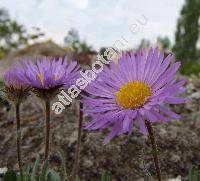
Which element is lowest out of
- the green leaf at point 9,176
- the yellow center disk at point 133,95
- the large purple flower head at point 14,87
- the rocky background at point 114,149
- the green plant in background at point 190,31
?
the green leaf at point 9,176

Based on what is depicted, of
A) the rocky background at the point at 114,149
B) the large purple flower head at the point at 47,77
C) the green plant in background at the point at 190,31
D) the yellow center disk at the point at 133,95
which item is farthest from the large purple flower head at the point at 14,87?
the green plant in background at the point at 190,31

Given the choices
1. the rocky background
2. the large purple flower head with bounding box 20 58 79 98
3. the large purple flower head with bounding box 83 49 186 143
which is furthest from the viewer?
the rocky background

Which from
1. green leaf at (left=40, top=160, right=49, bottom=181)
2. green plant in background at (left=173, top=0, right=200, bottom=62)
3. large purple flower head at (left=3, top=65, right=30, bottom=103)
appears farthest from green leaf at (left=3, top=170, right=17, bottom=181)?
green plant in background at (left=173, top=0, right=200, bottom=62)

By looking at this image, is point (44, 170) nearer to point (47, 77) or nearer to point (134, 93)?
point (47, 77)

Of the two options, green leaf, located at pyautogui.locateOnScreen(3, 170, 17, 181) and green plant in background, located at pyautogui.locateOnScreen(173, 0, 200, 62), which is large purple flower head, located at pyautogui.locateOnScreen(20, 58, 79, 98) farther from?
green plant in background, located at pyautogui.locateOnScreen(173, 0, 200, 62)

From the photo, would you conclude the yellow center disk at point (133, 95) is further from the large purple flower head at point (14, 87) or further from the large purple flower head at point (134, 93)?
the large purple flower head at point (14, 87)

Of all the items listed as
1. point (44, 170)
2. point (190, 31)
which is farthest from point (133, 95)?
point (190, 31)
